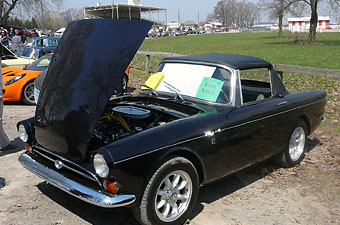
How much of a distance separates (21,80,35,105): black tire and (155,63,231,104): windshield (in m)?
5.57

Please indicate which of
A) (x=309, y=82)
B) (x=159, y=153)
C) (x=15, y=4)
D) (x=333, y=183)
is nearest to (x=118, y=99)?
(x=159, y=153)

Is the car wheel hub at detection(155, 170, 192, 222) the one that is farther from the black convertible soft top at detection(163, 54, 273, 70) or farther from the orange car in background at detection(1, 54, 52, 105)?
the orange car in background at detection(1, 54, 52, 105)

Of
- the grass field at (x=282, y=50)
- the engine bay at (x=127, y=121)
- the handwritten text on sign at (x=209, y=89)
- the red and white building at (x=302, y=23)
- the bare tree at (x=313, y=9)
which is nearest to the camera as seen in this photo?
the engine bay at (x=127, y=121)

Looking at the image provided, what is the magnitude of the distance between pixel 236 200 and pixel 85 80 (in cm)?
222

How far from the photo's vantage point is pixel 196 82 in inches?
176

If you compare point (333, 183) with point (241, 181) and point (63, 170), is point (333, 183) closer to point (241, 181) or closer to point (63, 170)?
point (241, 181)

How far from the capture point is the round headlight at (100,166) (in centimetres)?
303

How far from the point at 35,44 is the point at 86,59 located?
12250 millimetres

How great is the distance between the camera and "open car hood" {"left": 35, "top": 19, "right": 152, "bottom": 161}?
3349 millimetres

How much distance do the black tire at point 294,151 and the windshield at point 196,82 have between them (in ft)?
4.58

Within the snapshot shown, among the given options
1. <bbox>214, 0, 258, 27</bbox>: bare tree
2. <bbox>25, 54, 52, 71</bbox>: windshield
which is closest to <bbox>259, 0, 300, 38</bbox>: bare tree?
<bbox>25, 54, 52, 71</bbox>: windshield

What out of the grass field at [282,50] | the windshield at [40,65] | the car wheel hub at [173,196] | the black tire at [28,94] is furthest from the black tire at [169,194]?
the grass field at [282,50]

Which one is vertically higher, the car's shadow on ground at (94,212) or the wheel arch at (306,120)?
the wheel arch at (306,120)

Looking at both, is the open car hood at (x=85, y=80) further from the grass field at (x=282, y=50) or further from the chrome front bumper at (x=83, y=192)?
the grass field at (x=282, y=50)
